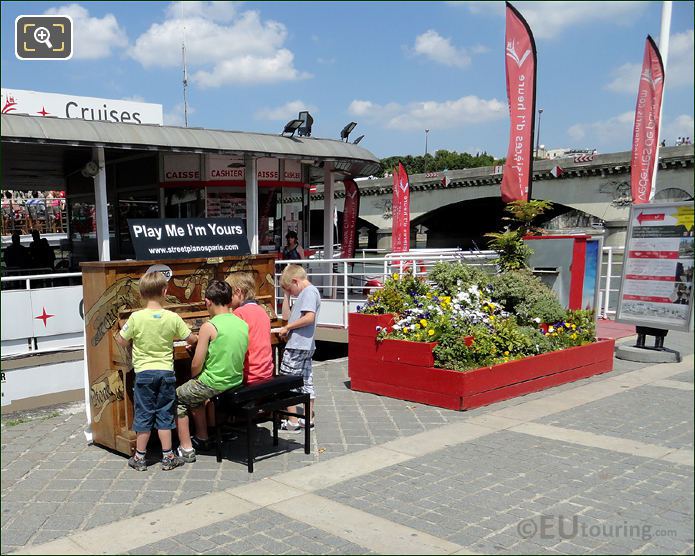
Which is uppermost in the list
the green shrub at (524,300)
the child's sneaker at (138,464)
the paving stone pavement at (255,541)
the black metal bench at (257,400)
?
the green shrub at (524,300)

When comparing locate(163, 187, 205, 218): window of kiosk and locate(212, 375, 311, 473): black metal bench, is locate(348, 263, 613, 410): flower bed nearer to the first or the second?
locate(212, 375, 311, 473): black metal bench

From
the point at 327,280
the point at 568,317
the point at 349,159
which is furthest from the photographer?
the point at 327,280

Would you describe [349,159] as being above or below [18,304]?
above

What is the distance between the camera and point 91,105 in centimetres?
1356

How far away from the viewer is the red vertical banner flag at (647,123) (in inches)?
539

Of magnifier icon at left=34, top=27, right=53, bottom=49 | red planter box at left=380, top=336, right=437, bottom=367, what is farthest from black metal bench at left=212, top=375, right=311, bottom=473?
magnifier icon at left=34, top=27, right=53, bottom=49

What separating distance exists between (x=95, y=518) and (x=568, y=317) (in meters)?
6.77

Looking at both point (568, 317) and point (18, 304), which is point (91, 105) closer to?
point (18, 304)

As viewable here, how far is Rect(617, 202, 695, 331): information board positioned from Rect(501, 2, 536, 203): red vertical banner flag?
2177 mm

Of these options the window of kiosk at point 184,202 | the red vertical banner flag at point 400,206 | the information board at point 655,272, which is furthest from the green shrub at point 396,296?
the red vertical banner flag at point 400,206

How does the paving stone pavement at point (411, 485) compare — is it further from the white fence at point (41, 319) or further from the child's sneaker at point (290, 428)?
the white fence at point (41, 319)

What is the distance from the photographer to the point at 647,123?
579 inches

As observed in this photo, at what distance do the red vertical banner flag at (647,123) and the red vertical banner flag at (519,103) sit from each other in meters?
4.01

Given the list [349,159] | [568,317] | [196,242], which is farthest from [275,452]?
[349,159]
